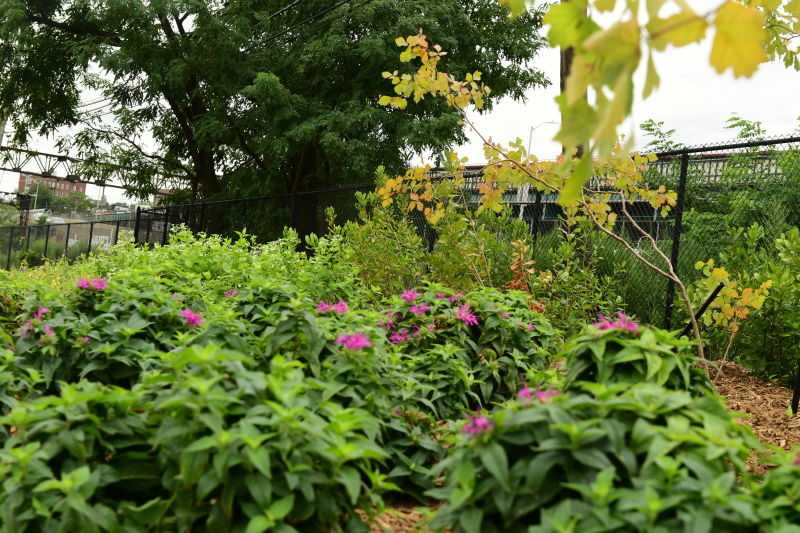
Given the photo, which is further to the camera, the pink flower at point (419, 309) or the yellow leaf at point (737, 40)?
the pink flower at point (419, 309)

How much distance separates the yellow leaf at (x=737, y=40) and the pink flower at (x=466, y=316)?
286cm

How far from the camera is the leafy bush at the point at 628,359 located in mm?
2557

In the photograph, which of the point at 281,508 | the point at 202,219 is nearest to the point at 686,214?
the point at 281,508

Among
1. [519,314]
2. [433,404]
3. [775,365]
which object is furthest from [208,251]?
[775,365]

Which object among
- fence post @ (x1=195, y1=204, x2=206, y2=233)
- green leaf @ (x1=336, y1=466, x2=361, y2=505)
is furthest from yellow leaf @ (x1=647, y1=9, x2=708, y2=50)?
fence post @ (x1=195, y1=204, x2=206, y2=233)

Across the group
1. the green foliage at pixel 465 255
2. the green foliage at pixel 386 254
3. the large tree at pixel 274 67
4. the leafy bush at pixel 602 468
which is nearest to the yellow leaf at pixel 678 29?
the leafy bush at pixel 602 468

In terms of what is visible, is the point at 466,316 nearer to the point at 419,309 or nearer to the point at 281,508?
the point at 419,309

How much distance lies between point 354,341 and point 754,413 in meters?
3.33

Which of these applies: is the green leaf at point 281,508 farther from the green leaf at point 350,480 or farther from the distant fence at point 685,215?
Answer: the distant fence at point 685,215

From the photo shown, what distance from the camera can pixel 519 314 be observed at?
15.2ft

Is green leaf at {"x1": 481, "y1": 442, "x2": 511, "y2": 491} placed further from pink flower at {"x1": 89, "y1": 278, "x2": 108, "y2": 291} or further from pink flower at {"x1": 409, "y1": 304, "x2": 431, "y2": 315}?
pink flower at {"x1": 89, "y1": 278, "x2": 108, "y2": 291}

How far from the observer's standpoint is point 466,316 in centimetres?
418

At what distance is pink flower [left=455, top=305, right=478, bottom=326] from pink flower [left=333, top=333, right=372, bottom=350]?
1.18 m

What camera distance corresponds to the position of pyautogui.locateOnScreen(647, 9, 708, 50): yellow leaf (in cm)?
140
